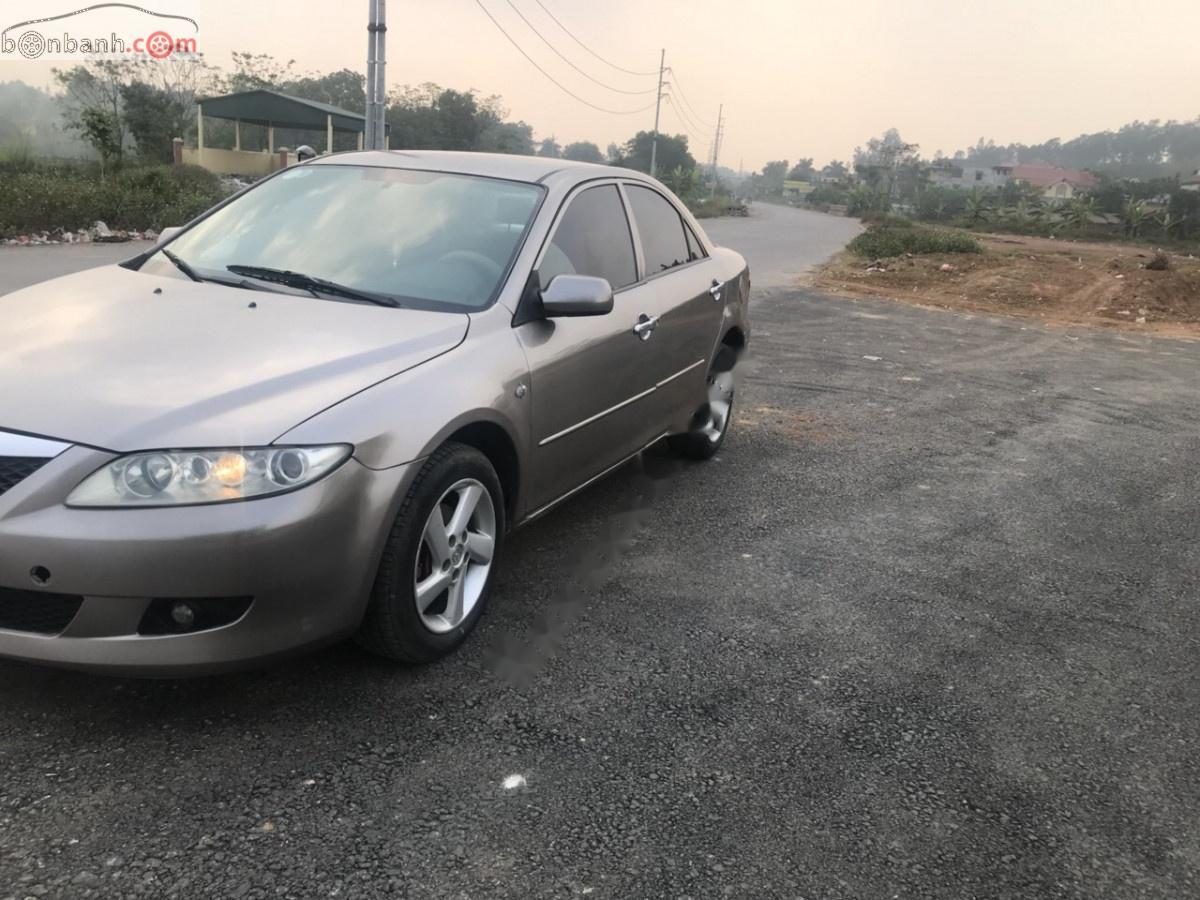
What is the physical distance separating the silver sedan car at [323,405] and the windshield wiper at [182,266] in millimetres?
17

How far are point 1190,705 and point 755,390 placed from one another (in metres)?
5.05

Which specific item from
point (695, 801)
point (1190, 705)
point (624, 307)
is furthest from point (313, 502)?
point (1190, 705)

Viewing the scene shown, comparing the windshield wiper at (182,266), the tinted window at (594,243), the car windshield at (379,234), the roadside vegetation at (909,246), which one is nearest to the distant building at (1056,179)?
the roadside vegetation at (909,246)

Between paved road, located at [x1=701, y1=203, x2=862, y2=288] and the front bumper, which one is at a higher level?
paved road, located at [x1=701, y1=203, x2=862, y2=288]

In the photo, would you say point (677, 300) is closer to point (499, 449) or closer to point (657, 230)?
point (657, 230)

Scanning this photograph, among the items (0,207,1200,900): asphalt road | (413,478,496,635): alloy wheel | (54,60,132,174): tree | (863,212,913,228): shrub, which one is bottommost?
(0,207,1200,900): asphalt road

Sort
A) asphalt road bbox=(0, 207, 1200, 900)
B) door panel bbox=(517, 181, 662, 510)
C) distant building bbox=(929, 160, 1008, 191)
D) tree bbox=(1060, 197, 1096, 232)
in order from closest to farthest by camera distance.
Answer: asphalt road bbox=(0, 207, 1200, 900) → door panel bbox=(517, 181, 662, 510) → tree bbox=(1060, 197, 1096, 232) → distant building bbox=(929, 160, 1008, 191)

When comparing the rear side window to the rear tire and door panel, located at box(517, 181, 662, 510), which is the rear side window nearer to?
the rear tire

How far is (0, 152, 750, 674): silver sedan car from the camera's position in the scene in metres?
2.55

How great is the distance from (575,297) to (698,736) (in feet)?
5.27

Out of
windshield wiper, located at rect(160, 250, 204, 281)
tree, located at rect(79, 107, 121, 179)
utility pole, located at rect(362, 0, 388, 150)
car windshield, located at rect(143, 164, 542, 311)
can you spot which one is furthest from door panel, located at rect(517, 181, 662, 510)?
tree, located at rect(79, 107, 121, 179)

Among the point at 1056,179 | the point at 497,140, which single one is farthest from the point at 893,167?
the point at 497,140

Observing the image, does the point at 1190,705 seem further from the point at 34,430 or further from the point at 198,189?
the point at 198,189

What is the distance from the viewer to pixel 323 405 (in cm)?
280
